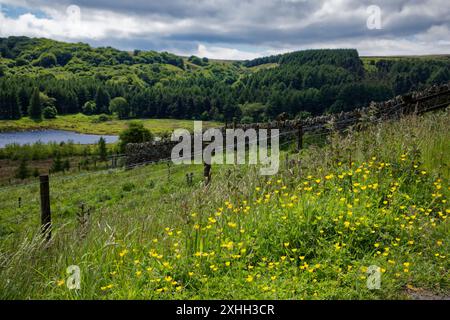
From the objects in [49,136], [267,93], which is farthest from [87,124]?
[267,93]

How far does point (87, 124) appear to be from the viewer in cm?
17375

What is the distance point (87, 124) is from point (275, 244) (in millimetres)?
179497

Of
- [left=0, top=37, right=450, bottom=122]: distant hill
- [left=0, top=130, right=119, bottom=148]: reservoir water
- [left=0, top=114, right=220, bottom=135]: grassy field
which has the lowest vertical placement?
[left=0, top=130, right=119, bottom=148]: reservoir water

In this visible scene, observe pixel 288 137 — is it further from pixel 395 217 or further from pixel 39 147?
pixel 39 147

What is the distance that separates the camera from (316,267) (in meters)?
4.46

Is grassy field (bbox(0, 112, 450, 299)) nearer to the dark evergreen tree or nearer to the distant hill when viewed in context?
the distant hill

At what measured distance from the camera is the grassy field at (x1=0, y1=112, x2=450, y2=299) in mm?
4242

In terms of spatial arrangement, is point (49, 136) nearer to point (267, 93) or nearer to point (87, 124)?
point (87, 124)

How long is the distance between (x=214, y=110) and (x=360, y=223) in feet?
532

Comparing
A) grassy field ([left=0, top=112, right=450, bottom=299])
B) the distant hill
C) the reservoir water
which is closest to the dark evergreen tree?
the distant hill

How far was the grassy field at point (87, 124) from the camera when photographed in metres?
154

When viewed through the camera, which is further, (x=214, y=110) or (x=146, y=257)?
(x=214, y=110)

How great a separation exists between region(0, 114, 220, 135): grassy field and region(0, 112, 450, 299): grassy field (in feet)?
466

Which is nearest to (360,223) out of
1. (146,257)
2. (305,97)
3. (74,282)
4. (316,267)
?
(316,267)
